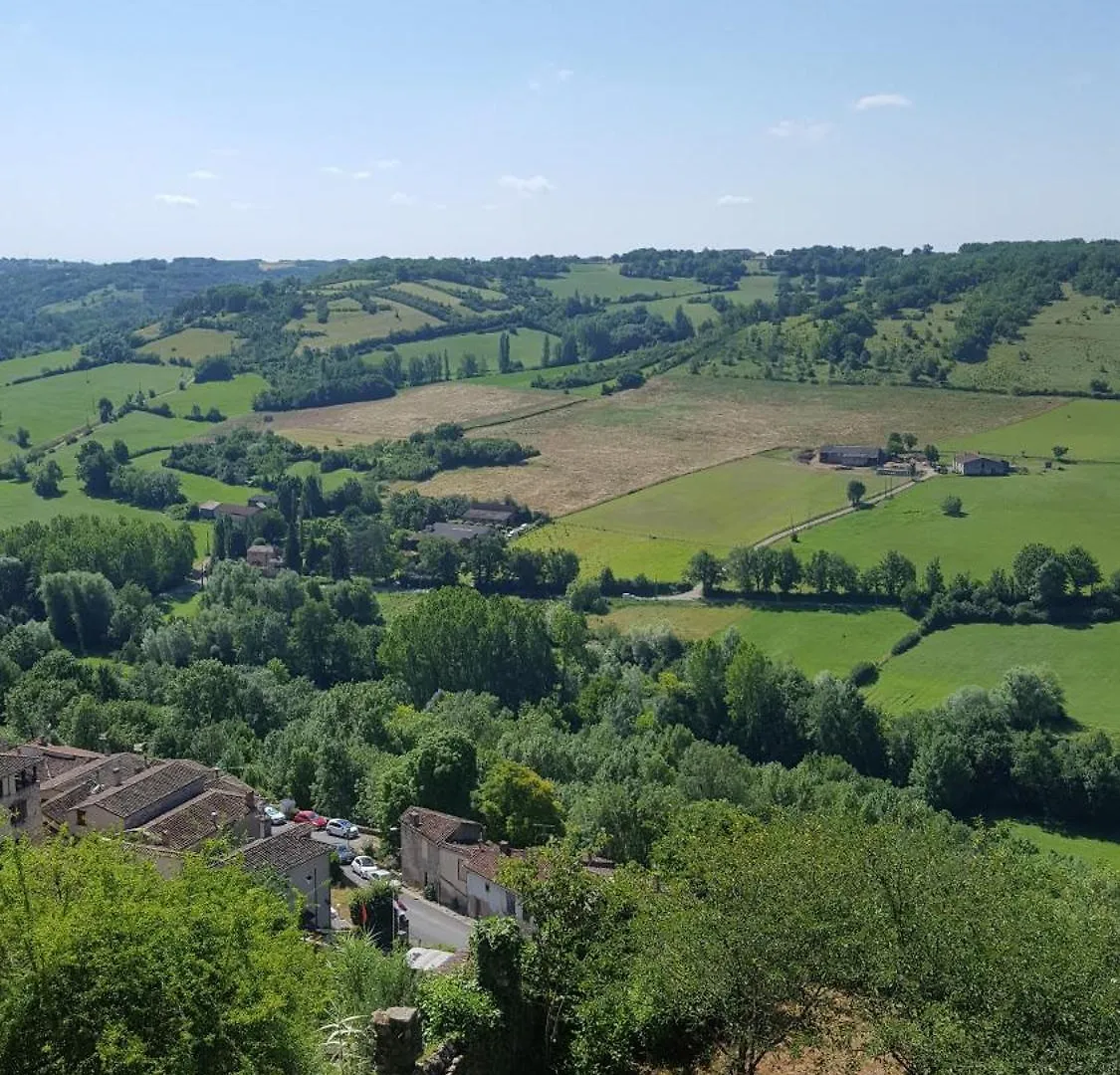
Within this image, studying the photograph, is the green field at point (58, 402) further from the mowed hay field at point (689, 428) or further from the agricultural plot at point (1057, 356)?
the agricultural plot at point (1057, 356)

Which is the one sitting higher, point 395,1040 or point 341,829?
point 395,1040

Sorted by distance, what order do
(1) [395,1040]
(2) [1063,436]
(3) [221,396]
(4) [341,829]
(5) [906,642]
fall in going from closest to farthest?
(1) [395,1040] → (4) [341,829] → (5) [906,642] → (2) [1063,436] → (3) [221,396]

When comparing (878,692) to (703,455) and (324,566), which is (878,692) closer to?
(324,566)

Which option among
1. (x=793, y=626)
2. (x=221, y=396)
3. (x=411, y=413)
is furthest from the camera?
(x=221, y=396)

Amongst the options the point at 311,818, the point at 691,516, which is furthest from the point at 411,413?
the point at 311,818

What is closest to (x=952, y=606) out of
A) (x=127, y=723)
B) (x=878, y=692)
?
(x=878, y=692)

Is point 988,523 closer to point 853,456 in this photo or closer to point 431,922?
point 853,456
